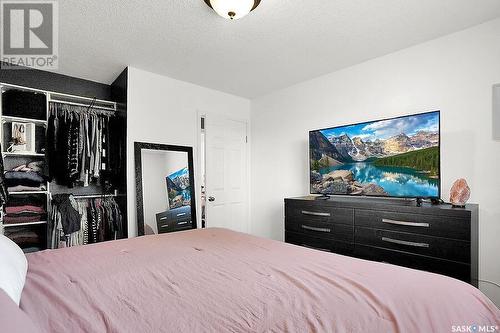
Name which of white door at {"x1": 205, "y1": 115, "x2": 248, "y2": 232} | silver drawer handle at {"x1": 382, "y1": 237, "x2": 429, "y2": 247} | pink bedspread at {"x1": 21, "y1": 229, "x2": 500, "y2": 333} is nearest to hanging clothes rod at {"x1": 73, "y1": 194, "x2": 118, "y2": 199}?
white door at {"x1": 205, "y1": 115, "x2": 248, "y2": 232}

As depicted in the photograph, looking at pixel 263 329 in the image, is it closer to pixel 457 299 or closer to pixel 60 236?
pixel 457 299

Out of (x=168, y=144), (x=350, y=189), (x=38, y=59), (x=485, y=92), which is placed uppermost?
(x=38, y=59)

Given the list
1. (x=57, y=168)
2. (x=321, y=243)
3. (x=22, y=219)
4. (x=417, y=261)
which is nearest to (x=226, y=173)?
(x=321, y=243)

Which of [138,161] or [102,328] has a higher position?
[138,161]

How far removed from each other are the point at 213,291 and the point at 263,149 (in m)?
3.22

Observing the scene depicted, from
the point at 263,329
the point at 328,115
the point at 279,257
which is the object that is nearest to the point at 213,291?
the point at 263,329

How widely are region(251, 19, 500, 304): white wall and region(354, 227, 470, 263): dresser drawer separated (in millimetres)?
524

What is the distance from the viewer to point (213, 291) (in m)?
1.04

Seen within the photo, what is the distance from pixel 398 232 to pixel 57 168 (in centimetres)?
337

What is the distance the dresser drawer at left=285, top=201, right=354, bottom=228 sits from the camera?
2561 mm
